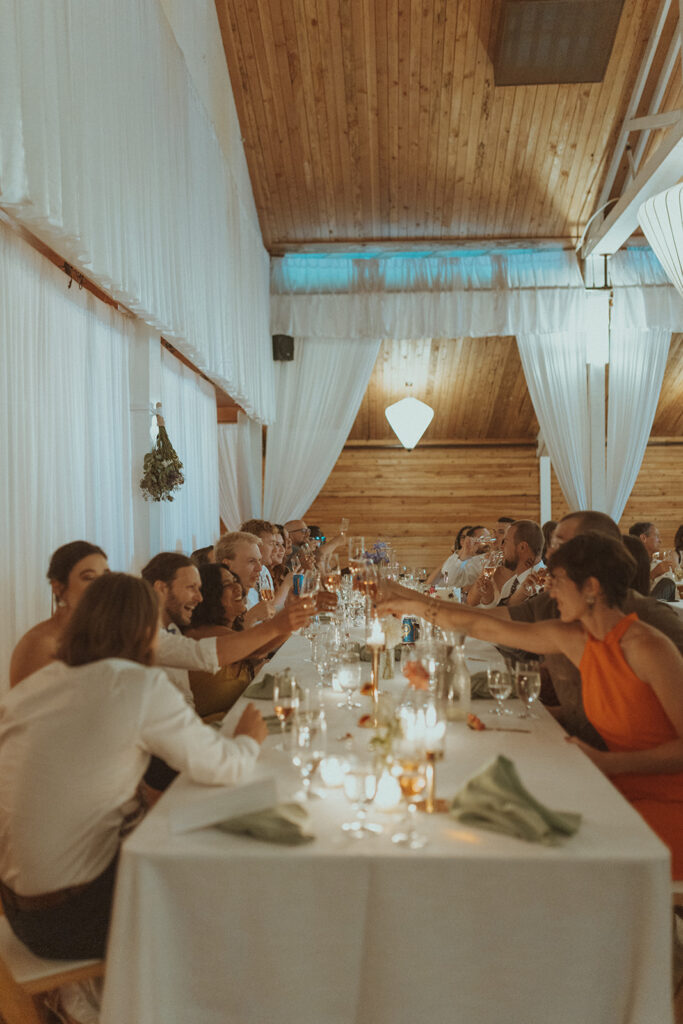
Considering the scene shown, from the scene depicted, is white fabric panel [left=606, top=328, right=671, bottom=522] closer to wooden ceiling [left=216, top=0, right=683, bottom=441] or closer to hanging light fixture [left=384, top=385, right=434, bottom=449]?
wooden ceiling [left=216, top=0, right=683, bottom=441]

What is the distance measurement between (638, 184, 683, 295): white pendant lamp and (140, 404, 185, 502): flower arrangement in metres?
2.96

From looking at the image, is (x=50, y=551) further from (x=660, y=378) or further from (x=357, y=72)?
(x=660, y=378)

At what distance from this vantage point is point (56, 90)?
10.1 feet

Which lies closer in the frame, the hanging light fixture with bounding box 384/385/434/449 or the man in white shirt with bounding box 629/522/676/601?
the man in white shirt with bounding box 629/522/676/601

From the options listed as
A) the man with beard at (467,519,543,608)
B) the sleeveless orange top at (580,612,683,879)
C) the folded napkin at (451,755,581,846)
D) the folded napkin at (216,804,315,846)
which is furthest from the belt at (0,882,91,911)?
the man with beard at (467,519,543,608)

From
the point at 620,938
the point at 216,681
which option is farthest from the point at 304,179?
the point at 620,938

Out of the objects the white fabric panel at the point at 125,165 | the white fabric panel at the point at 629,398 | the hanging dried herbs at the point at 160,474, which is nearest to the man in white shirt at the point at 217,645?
the white fabric panel at the point at 125,165

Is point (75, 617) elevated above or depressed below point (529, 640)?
above

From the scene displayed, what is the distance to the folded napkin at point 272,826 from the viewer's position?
1.62 m

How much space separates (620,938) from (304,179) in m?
7.48

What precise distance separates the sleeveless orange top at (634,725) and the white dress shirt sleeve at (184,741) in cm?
96

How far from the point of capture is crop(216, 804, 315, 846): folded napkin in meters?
1.62

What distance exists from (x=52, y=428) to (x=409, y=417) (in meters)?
5.20

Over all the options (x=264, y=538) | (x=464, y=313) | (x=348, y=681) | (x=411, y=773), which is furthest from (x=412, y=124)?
(x=411, y=773)
